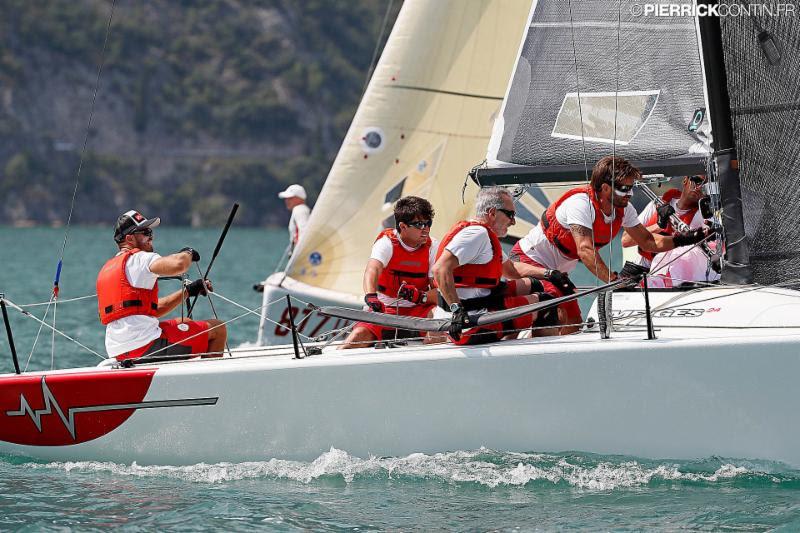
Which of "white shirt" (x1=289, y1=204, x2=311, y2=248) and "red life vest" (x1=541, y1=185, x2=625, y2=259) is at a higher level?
"white shirt" (x1=289, y1=204, x2=311, y2=248)

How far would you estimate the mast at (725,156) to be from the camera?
17.7 ft

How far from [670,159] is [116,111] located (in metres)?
66.5

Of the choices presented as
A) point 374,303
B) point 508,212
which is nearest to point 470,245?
point 508,212

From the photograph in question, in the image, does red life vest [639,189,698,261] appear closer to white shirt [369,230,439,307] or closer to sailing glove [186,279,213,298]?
white shirt [369,230,439,307]

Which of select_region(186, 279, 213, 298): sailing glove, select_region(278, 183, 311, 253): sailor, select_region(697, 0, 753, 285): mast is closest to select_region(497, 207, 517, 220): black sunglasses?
select_region(697, 0, 753, 285): mast

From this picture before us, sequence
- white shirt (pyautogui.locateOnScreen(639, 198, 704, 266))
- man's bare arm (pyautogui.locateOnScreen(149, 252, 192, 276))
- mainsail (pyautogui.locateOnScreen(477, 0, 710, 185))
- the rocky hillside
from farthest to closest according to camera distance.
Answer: the rocky hillside
white shirt (pyautogui.locateOnScreen(639, 198, 704, 266))
mainsail (pyautogui.locateOnScreen(477, 0, 710, 185))
man's bare arm (pyautogui.locateOnScreen(149, 252, 192, 276))

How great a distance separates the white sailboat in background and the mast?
13.4 ft

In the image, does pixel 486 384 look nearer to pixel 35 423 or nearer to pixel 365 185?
pixel 35 423

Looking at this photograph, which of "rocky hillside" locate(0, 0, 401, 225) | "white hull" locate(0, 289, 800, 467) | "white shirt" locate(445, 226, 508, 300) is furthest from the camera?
"rocky hillside" locate(0, 0, 401, 225)

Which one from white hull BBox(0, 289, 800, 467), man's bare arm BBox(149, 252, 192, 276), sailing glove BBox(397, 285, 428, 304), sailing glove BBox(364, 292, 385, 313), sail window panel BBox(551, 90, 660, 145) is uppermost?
sail window panel BBox(551, 90, 660, 145)

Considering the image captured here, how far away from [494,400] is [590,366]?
0.41 meters

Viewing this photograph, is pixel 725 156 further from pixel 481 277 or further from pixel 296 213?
pixel 296 213

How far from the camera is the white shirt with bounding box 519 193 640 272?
18.0 ft

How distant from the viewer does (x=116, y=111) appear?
2741 inches
